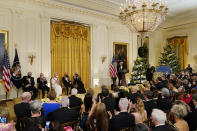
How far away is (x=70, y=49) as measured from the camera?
9727 mm

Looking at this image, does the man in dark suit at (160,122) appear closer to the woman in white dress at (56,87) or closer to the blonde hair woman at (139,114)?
the blonde hair woman at (139,114)

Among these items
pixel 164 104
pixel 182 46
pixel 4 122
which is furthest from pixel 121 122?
pixel 182 46

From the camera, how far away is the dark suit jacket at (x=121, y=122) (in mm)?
2619

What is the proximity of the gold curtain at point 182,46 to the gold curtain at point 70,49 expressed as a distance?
29.7ft

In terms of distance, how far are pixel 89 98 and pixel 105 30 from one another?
855 cm

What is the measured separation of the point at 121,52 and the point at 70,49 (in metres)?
4.46

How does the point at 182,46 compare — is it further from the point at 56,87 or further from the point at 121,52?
the point at 56,87

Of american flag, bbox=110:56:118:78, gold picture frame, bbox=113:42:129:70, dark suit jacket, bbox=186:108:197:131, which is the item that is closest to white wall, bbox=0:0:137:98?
american flag, bbox=110:56:118:78

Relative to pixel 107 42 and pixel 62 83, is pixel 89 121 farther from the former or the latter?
pixel 107 42

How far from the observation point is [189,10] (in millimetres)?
11547

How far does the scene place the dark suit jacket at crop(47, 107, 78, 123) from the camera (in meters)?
2.93

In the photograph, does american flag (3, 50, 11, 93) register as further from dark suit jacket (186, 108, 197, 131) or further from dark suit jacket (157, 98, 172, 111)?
dark suit jacket (186, 108, 197, 131)

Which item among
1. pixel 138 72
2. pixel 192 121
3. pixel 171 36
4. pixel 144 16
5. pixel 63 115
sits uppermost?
pixel 171 36

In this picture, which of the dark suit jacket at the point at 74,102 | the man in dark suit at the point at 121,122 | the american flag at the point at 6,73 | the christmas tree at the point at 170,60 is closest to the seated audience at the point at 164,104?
the man in dark suit at the point at 121,122
